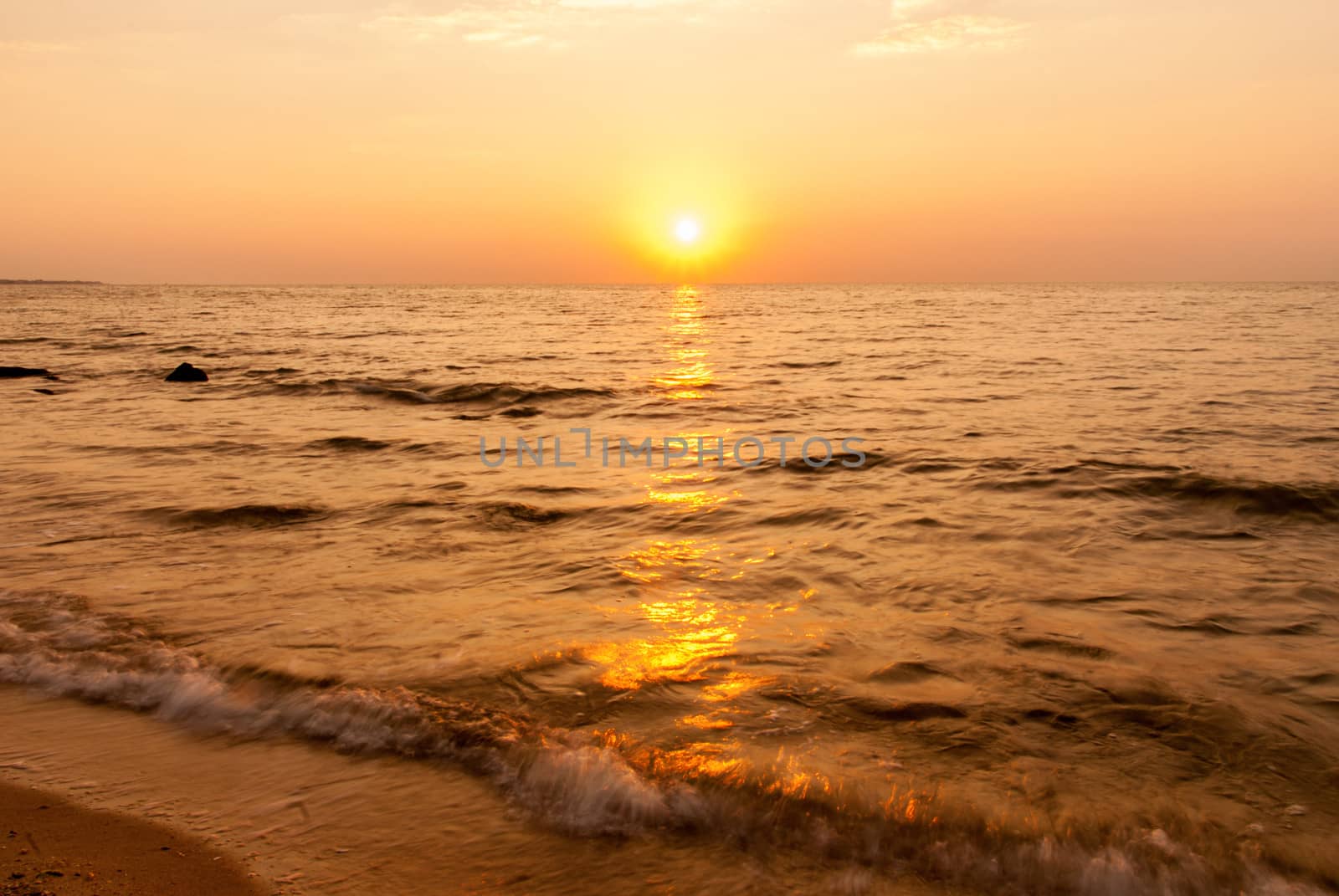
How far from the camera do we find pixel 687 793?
338 centimetres

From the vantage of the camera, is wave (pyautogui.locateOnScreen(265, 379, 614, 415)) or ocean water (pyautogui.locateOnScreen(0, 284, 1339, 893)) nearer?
ocean water (pyautogui.locateOnScreen(0, 284, 1339, 893))

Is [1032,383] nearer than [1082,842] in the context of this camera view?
No

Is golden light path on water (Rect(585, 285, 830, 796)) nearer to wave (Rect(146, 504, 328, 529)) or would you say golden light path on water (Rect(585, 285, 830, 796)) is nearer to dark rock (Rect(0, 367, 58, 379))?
wave (Rect(146, 504, 328, 529))

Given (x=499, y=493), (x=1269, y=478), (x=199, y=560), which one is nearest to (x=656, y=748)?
(x=199, y=560)

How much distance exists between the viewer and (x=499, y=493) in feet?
27.8

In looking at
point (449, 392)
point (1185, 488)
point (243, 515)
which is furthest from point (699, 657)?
point (449, 392)

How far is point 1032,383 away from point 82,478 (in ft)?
50.6

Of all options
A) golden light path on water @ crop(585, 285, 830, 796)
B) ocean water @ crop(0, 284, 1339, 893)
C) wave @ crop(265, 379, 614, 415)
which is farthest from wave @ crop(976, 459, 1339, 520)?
wave @ crop(265, 379, 614, 415)

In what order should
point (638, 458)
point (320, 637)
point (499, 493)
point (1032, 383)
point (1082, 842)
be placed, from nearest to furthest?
point (1082, 842) < point (320, 637) < point (499, 493) < point (638, 458) < point (1032, 383)

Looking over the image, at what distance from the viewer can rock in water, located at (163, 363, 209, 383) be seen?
19.1 m

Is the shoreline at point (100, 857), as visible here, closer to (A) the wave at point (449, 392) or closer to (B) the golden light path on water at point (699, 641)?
(B) the golden light path on water at point (699, 641)

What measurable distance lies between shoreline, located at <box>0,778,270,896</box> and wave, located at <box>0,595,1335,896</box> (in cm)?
74

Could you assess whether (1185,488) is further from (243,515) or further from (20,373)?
(20,373)

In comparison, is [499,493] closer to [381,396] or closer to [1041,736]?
Result: [1041,736]
